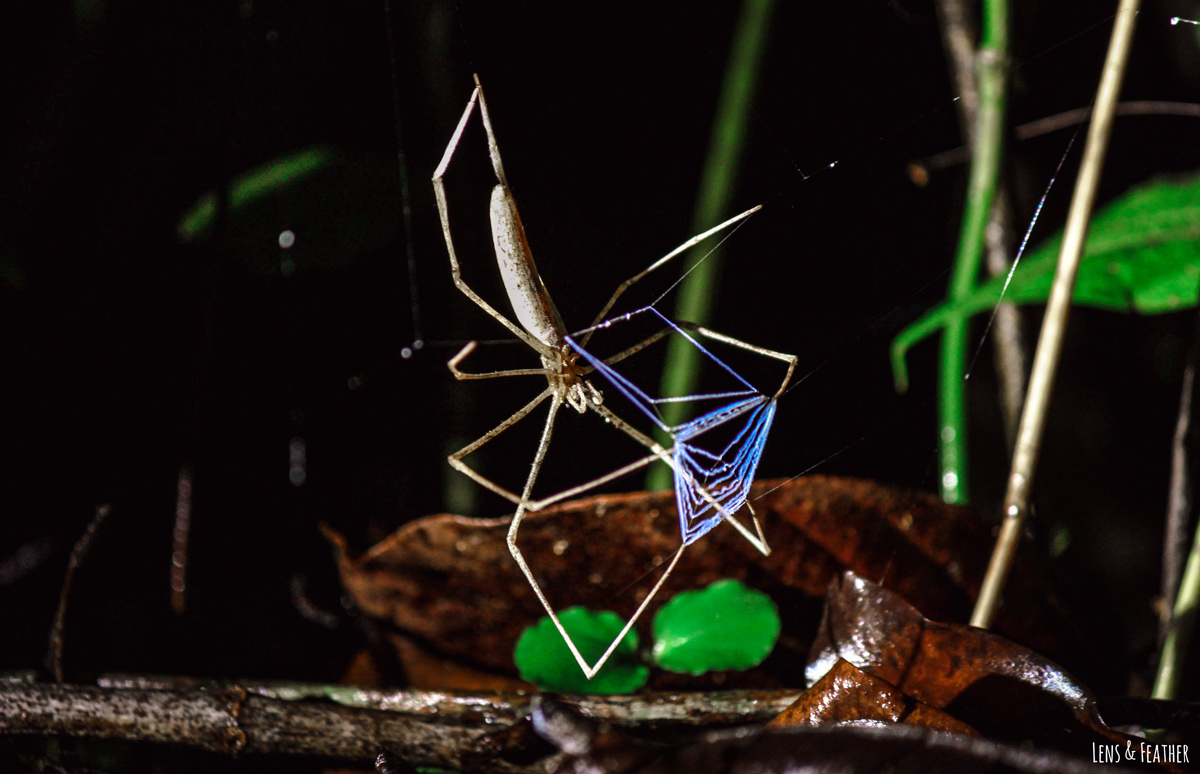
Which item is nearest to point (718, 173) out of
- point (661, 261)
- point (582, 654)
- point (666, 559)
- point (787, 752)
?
point (661, 261)

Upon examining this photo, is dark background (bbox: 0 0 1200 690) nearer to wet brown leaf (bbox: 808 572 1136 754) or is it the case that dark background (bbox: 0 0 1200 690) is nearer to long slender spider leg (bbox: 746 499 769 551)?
long slender spider leg (bbox: 746 499 769 551)

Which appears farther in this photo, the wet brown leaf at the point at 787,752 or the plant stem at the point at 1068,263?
the plant stem at the point at 1068,263

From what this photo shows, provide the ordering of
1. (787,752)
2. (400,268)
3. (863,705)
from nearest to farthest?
(787,752) < (863,705) < (400,268)

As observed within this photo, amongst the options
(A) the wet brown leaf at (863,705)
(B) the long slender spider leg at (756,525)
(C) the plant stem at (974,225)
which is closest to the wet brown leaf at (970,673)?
(A) the wet brown leaf at (863,705)

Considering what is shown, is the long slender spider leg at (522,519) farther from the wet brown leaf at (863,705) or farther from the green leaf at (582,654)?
the wet brown leaf at (863,705)

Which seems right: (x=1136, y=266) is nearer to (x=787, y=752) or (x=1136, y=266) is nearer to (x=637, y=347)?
(x=637, y=347)

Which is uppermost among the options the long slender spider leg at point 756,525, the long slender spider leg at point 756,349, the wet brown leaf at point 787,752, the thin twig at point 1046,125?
the thin twig at point 1046,125

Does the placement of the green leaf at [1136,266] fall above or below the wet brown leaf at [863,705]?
above
